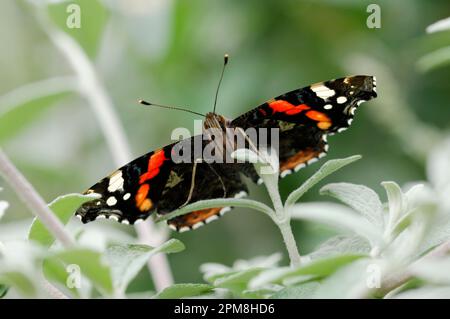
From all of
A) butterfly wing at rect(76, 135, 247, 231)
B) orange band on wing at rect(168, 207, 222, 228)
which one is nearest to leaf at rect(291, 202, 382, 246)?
butterfly wing at rect(76, 135, 247, 231)

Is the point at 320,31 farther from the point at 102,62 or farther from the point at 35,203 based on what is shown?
the point at 35,203

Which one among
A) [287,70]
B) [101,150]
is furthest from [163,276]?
[101,150]

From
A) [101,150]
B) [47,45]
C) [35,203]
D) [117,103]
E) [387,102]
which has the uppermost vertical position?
[47,45]

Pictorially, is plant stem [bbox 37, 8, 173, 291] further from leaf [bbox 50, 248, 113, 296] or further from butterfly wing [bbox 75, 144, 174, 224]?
leaf [bbox 50, 248, 113, 296]

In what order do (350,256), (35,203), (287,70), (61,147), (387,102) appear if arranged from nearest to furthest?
(350,256), (35,203), (387,102), (287,70), (61,147)

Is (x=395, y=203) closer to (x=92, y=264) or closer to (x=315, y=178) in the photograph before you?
(x=315, y=178)

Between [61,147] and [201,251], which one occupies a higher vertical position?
[61,147]

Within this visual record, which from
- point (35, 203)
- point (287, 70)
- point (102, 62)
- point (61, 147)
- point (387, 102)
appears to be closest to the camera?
point (35, 203)

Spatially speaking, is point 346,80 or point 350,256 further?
point 346,80
